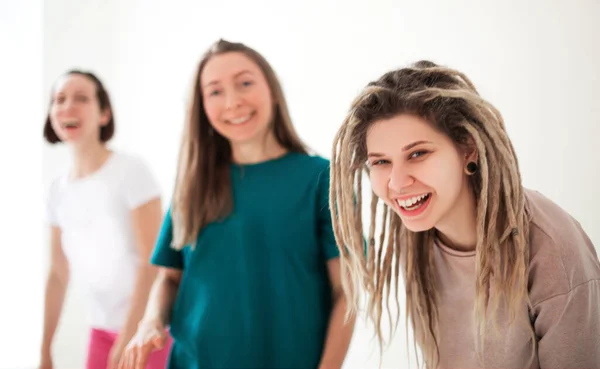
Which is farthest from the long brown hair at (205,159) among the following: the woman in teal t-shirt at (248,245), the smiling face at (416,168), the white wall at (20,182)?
the white wall at (20,182)

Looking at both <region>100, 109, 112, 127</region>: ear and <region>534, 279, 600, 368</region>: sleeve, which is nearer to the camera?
<region>534, 279, 600, 368</region>: sleeve

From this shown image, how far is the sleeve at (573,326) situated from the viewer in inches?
37.3

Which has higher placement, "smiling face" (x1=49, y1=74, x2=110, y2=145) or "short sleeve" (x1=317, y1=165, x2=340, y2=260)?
"smiling face" (x1=49, y1=74, x2=110, y2=145)

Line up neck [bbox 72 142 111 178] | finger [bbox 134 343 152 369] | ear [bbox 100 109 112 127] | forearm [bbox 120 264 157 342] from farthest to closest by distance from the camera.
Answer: ear [bbox 100 109 112 127] < neck [bbox 72 142 111 178] < forearm [bbox 120 264 157 342] < finger [bbox 134 343 152 369]

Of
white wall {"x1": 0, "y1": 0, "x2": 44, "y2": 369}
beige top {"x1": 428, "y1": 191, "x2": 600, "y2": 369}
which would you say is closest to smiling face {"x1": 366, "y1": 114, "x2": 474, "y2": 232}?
beige top {"x1": 428, "y1": 191, "x2": 600, "y2": 369}

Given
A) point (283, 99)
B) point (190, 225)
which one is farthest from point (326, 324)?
point (283, 99)

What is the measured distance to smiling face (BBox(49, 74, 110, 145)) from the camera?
186 centimetres

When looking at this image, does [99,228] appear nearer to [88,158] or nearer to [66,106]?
[88,158]

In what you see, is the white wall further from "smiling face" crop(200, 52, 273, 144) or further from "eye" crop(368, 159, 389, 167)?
"eye" crop(368, 159, 389, 167)

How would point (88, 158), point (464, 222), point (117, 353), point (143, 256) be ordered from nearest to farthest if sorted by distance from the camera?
point (464, 222) < point (117, 353) < point (143, 256) < point (88, 158)

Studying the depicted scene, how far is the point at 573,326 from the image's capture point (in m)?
0.95

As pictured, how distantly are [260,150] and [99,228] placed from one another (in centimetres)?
63

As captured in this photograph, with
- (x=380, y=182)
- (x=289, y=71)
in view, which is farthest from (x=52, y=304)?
(x=380, y=182)

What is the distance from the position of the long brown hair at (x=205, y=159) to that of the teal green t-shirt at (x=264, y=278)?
0.11 feet
